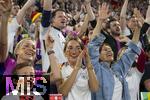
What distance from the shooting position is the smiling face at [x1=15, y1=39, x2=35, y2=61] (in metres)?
3.92

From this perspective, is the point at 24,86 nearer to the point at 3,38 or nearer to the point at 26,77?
the point at 26,77

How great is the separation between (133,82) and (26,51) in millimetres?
1403

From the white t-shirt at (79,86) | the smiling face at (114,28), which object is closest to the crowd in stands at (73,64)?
the white t-shirt at (79,86)

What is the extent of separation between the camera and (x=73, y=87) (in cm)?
424

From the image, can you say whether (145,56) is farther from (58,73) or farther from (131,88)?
(58,73)

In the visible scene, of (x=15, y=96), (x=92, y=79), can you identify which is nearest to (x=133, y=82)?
(x=92, y=79)

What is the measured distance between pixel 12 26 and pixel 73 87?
1.56 m

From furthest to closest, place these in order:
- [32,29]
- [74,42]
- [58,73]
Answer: [32,29] → [74,42] → [58,73]

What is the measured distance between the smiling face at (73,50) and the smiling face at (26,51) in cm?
47

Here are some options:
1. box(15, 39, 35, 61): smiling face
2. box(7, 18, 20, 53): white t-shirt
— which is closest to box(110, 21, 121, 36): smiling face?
box(7, 18, 20, 53): white t-shirt

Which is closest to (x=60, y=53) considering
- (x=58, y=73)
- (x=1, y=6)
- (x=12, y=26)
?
(x=12, y=26)

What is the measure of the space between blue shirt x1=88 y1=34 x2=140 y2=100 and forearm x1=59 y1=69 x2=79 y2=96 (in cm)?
37

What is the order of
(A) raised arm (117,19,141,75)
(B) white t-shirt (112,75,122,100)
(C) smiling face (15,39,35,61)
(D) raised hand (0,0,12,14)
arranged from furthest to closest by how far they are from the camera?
1. (A) raised arm (117,19,141,75)
2. (B) white t-shirt (112,75,122,100)
3. (C) smiling face (15,39,35,61)
4. (D) raised hand (0,0,12,14)

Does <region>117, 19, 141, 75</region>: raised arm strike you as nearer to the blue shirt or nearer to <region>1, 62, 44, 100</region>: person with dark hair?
the blue shirt
